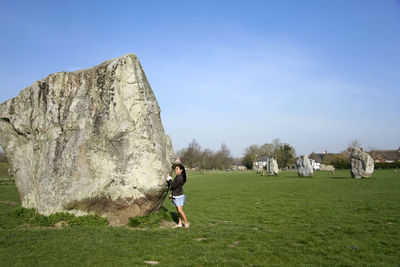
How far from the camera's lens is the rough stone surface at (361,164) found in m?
31.0

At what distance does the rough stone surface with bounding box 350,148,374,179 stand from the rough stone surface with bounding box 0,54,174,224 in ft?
91.9

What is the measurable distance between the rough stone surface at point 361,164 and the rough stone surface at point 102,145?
2802cm

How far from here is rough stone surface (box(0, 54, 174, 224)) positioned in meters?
9.52

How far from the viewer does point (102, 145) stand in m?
9.76

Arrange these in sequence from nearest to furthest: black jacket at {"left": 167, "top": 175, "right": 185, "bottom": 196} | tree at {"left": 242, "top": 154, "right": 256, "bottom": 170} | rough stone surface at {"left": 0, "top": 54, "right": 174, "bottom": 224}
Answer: rough stone surface at {"left": 0, "top": 54, "right": 174, "bottom": 224}, black jacket at {"left": 167, "top": 175, "right": 185, "bottom": 196}, tree at {"left": 242, "top": 154, "right": 256, "bottom": 170}

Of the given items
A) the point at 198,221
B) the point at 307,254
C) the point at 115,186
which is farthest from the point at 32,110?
the point at 307,254

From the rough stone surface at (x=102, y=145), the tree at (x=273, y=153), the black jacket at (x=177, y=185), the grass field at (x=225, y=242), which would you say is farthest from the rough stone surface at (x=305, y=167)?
the tree at (x=273, y=153)

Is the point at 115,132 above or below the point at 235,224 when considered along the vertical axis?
above

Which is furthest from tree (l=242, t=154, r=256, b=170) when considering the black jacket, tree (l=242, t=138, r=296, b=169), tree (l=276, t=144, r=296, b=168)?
the black jacket

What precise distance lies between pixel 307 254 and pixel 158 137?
5902mm

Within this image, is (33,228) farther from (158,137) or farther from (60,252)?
(158,137)

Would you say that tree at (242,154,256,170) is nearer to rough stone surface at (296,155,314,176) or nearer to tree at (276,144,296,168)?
tree at (276,144,296,168)

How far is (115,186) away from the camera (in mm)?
9539

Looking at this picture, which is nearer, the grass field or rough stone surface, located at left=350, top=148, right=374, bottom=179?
the grass field
